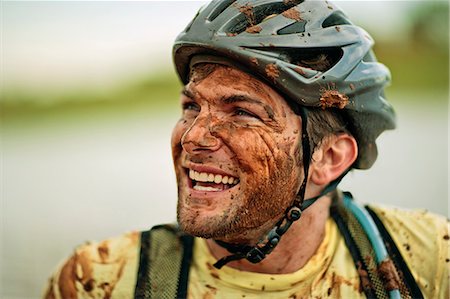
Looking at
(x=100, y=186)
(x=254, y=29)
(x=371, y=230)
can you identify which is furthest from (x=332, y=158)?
(x=100, y=186)

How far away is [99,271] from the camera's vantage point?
174 inches

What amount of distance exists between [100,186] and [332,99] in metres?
6.53

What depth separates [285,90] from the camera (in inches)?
158

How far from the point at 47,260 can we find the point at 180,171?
13.4 feet

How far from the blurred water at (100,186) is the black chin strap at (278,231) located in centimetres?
337

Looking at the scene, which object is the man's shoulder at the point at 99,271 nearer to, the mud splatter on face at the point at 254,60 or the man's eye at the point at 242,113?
the man's eye at the point at 242,113

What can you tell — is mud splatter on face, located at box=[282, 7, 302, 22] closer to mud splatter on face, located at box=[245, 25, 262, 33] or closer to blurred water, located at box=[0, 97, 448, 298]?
mud splatter on face, located at box=[245, 25, 262, 33]

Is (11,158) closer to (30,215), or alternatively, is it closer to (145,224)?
(30,215)

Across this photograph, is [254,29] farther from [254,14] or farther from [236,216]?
[236,216]

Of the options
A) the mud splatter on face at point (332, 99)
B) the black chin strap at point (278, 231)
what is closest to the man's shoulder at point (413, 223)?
the black chin strap at point (278, 231)

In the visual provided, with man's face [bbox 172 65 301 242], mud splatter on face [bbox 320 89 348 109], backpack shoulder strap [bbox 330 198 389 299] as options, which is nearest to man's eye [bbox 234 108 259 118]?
man's face [bbox 172 65 301 242]

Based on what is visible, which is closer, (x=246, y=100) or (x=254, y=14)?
(x=246, y=100)

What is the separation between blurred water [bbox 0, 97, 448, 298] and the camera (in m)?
8.05

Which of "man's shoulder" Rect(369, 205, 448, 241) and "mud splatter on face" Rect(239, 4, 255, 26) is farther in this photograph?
"man's shoulder" Rect(369, 205, 448, 241)
